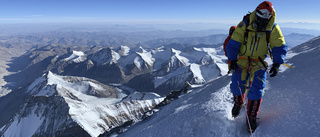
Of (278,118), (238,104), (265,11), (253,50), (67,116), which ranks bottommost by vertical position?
(67,116)

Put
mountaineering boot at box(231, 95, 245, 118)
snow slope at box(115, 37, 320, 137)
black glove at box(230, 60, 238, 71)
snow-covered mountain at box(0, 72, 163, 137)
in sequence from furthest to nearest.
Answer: snow-covered mountain at box(0, 72, 163, 137) < mountaineering boot at box(231, 95, 245, 118) < black glove at box(230, 60, 238, 71) < snow slope at box(115, 37, 320, 137)

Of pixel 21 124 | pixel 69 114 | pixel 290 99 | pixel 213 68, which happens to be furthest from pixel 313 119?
pixel 213 68

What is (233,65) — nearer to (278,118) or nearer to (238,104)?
(238,104)

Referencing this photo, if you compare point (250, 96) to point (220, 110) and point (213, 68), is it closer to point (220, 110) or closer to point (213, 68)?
point (220, 110)

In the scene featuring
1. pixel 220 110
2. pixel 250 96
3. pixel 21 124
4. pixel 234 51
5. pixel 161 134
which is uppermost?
pixel 234 51

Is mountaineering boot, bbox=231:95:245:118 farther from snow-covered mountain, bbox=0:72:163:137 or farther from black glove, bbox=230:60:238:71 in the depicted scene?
snow-covered mountain, bbox=0:72:163:137

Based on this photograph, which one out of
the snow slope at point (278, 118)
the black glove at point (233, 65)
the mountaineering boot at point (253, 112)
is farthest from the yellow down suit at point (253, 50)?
the snow slope at point (278, 118)

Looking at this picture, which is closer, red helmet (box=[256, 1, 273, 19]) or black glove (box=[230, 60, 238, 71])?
red helmet (box=[256, 1, 273, 19])

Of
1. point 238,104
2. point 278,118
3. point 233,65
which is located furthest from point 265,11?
point 278,118

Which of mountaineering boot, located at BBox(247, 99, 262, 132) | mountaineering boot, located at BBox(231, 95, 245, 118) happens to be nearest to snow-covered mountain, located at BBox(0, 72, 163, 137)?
mountaineering boot, located at BBox(231, 95, 245, 118)

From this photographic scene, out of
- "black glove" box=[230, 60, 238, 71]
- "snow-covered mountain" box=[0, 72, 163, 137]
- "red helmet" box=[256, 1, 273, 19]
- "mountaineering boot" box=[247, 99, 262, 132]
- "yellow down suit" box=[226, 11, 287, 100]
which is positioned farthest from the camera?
"snow-covered mountain" box=[0, 72, 163, 137]

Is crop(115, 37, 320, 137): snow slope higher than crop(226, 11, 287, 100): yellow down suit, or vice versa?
crop(226, 11, 287, 100): yellow down suit
